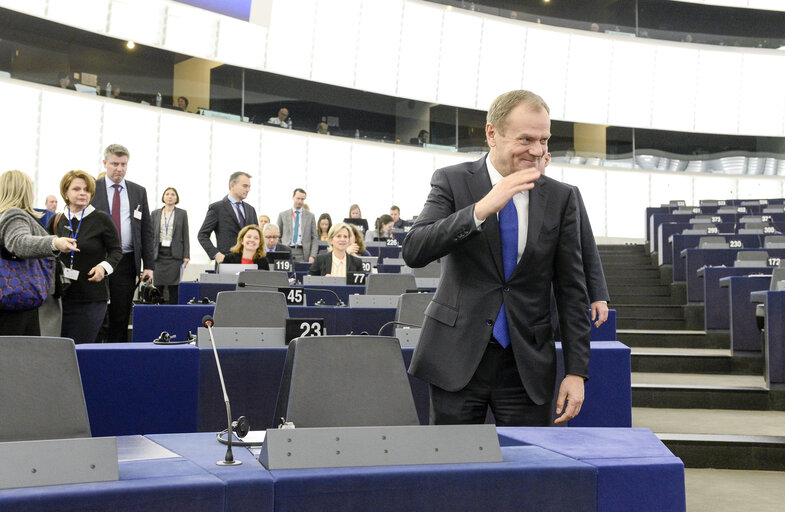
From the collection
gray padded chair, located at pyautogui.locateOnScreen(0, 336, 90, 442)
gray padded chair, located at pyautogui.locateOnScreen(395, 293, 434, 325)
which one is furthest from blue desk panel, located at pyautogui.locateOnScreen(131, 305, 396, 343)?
gray padded chair, located at pyautogui.locateOnScreen(0, 336, 90, 442)

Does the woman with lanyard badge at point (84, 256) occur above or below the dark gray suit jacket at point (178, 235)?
below

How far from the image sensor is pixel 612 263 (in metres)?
11.4

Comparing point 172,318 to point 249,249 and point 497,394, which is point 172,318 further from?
point 497,394

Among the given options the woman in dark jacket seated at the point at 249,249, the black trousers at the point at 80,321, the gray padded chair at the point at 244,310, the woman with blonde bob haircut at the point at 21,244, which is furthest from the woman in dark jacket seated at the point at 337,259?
the woman with blonde bob haircut at the point at 21,244

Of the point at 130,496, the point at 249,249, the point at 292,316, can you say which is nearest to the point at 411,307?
the point at 292,316

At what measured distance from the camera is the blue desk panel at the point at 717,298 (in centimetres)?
703

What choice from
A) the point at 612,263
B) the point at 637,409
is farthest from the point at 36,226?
the point at 612,263

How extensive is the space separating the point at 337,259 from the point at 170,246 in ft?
6.24

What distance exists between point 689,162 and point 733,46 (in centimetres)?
291

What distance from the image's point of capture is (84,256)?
4559 mm

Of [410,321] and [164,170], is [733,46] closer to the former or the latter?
[164,170]

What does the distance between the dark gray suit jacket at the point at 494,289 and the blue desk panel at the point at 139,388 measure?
1.41 m

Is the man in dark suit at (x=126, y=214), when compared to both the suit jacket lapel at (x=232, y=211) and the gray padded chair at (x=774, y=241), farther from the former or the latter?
the gray padded chair at (x=774, y=241)

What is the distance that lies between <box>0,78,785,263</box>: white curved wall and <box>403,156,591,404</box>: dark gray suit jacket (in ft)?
34.9
